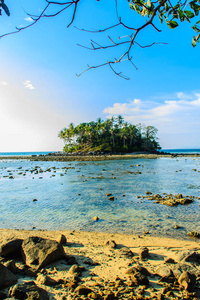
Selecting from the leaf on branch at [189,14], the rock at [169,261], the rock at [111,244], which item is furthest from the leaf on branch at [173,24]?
the rock at [111,244]

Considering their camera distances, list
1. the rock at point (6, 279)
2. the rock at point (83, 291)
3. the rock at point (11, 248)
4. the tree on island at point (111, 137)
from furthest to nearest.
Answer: the tree on island at point (111, 137)
the rock at point (11, 248)
the rock at point (6, 279)
the rock at point (83, 291)

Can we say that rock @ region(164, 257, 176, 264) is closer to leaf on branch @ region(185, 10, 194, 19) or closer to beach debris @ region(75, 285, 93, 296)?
beach debris @ region(75, 285, 93, 296)

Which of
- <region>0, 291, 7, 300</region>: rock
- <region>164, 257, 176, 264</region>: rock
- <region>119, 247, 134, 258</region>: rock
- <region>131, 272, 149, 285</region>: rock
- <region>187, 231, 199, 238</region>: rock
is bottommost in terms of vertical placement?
<region>187, 231, 199, 238</region>: rock

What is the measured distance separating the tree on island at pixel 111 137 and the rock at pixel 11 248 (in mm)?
94118

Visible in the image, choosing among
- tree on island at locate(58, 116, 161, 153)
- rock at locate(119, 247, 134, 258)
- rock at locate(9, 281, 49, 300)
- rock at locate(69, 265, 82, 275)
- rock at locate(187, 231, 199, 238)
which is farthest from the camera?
tree on island at locate(58, 116, 161, 153)

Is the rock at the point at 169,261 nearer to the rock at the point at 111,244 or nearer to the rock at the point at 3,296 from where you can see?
the rock at the point at 111,244

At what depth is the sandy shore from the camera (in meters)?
3.85

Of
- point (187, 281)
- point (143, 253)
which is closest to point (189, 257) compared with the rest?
point (143, 253)

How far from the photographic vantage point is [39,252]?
5195 millimetres

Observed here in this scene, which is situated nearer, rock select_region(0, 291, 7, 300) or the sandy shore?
rock select_region(0, 291, 7, 300)

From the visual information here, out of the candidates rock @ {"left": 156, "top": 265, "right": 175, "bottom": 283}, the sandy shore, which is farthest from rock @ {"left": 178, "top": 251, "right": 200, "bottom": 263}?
rock @ {"left": 156, "top": 265, "right": 175, "bottom": 283}

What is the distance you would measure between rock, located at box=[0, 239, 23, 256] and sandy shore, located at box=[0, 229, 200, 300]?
0.20m

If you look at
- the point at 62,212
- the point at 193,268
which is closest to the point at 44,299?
the point at 193,268

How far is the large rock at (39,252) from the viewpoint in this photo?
5004 millimetres
